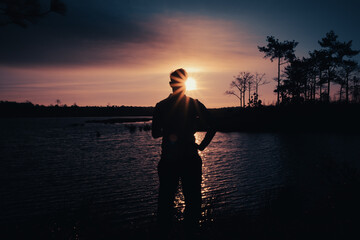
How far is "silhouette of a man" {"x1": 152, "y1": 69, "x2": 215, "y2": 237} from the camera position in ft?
11.7

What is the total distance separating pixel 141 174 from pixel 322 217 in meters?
10.8

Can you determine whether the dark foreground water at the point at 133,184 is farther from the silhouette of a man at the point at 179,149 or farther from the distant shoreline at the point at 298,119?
the distant shoreline at the point at 298,119

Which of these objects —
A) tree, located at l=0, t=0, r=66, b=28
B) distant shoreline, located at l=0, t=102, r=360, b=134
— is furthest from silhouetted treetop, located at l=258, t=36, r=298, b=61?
tree, located at l=0, t=0, r=66, b=28

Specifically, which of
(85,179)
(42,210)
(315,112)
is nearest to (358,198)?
(42,210)

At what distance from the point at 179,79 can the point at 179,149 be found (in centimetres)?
98

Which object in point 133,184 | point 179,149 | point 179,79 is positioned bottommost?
point 133,184

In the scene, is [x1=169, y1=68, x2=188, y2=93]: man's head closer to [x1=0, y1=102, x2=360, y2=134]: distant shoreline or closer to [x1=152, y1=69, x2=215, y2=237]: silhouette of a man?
[x1=152, y1=69, x2=215, y2=237]: silhouette of a man

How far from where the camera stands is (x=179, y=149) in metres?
3.54

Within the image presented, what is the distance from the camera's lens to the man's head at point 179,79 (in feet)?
11.9

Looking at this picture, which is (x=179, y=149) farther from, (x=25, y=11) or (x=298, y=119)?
(x=298, y=119)

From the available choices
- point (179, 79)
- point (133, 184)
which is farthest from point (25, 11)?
point (133, 184)

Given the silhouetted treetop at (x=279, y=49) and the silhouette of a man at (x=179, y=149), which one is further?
the silhouetted treetop at (x=279, y=49)

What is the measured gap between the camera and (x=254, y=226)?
17.5ft

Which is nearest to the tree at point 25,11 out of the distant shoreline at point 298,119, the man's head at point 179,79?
the man's head at point 179,79
